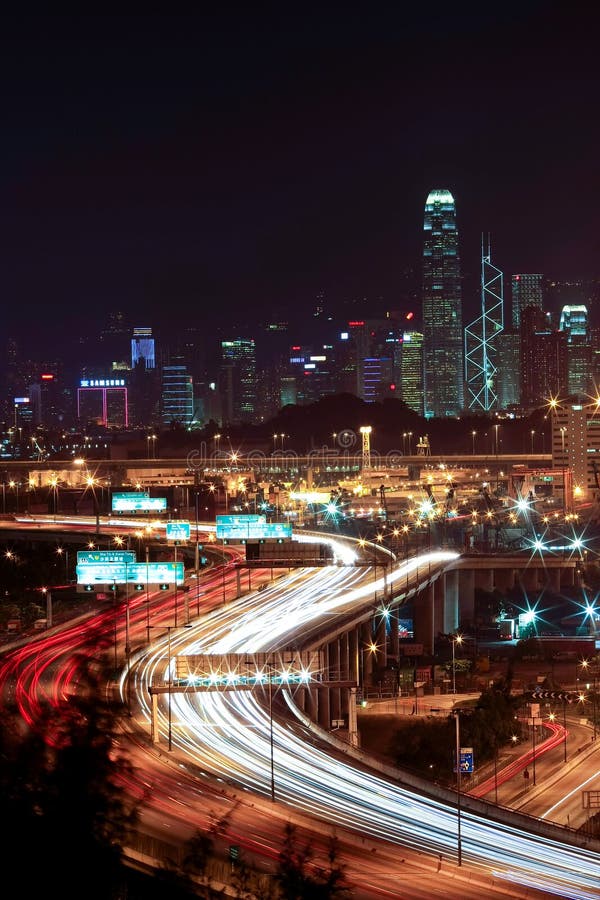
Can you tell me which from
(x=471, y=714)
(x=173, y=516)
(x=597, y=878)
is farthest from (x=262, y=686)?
(x=173, y=516)

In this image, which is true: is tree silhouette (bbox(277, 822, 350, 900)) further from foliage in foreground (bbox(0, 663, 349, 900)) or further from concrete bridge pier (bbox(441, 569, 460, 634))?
concrete bridge pier (bbox(441, 569, 460, 634))

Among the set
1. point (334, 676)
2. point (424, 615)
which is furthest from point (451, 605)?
point (334, 676)

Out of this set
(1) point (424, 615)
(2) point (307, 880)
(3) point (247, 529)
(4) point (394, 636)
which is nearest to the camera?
(2) point (307, 880)

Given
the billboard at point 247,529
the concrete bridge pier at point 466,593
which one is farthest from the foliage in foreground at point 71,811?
the concrete bridge pier at point 466,593

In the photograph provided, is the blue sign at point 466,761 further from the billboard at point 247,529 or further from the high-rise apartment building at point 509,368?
the high-rise apartment building at point 509,368

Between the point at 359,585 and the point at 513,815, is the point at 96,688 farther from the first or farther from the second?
the point at 359,585

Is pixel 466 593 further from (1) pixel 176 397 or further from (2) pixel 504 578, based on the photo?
(1) pixel 176 397
